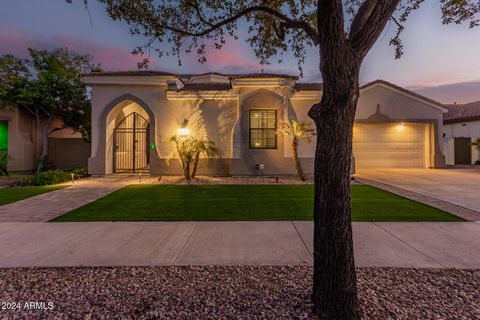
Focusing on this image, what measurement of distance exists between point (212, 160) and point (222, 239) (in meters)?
8.47

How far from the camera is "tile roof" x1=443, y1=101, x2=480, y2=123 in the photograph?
19.2m

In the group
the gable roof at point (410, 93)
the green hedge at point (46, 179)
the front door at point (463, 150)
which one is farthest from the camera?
the front door at point (463, 150)

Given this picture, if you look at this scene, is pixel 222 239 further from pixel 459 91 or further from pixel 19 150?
pixel 459 91

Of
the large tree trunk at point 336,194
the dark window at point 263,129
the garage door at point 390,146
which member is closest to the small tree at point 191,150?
the dark window at point 263,129

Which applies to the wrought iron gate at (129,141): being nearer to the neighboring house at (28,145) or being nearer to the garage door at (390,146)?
the neighboring house at (28,145)

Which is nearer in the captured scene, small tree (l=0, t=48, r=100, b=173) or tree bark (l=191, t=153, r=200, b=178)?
tree bark (l=191, t=153, r=200, b=178)

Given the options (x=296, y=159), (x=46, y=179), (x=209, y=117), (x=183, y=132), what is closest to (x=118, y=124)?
(x=183, y=132)

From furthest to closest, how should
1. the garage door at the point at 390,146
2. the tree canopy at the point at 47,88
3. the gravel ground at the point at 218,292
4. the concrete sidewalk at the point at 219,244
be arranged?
1. the garage door at the point at 390,146
2. the tree canopy at the point at 47,88
3. the concrete sidewalk at the point at 219,244
4. the gravel ground at the point at 218,292

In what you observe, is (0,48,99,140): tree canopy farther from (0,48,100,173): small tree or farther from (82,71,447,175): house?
(82,71,447,175): house

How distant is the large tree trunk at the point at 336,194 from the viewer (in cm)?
226

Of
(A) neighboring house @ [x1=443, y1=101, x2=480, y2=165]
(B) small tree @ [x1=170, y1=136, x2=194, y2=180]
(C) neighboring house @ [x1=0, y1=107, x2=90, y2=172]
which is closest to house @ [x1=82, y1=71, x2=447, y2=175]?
(B) small tree @ [x1=170, y1=136, x2=194, y2=180]

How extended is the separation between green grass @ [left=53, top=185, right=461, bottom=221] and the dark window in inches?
138

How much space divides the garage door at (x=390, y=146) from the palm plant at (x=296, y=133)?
6395 mm

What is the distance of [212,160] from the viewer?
12.6 metres
